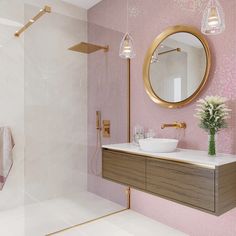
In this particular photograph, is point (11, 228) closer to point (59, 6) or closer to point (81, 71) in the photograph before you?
point (81, 71)

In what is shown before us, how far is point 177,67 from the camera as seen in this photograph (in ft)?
7.40

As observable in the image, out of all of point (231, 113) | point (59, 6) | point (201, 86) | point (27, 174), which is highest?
point (59, 6)

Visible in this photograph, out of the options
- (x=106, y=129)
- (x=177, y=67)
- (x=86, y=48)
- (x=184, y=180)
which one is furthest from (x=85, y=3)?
(x=184, y=180)

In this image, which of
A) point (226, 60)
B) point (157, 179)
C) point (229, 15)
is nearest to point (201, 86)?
point (226, 60)

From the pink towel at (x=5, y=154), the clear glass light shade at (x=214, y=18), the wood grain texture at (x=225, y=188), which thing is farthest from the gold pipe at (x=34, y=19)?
the wood grain texture at (x=225, y=188)

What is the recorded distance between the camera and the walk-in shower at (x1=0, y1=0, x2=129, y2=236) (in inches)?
89.4

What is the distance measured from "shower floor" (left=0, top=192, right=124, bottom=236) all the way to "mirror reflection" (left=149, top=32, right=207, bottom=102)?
1.38 metres

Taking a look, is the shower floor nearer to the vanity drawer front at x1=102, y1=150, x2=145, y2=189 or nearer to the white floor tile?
the white floor tile

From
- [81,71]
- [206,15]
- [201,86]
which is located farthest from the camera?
[81,71]

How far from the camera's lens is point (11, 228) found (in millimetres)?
2141

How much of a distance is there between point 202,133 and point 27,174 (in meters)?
1.70

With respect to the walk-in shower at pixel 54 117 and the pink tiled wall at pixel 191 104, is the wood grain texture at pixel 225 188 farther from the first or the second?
the walk-in shower at pixel 54 117

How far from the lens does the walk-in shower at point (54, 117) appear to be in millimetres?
2270

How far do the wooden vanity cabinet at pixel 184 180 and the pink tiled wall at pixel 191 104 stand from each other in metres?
0.39
